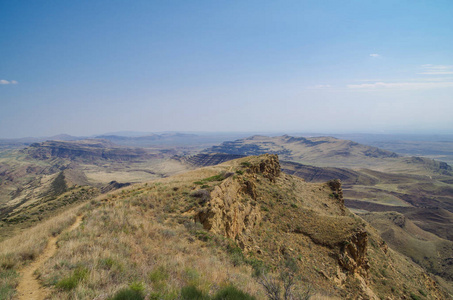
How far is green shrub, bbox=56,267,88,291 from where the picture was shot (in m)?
5.04

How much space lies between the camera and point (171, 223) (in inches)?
476

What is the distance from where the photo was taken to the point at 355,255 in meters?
16.7

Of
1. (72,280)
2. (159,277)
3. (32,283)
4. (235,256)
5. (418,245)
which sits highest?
(72,280)

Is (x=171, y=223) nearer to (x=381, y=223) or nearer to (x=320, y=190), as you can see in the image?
(x=320, y=190)

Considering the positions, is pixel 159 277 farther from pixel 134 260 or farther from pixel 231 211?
pixel 231 211

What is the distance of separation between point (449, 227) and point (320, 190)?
8334cm

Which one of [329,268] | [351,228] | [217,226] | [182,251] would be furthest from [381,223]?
[182,251]

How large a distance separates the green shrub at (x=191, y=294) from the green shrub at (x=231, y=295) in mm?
342

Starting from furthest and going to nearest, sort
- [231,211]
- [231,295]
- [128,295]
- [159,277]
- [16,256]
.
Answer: [231,211]
[16,256]
[159,277]
[231,295]
[128,295]

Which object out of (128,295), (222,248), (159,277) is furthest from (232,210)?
(128,295)

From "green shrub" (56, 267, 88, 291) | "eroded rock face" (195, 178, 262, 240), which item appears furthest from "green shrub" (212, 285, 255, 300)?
"eroded rock face" (195, 178, 262, 240)

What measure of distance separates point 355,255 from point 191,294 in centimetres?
1705

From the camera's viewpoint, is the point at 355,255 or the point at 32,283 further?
the point at 355,255

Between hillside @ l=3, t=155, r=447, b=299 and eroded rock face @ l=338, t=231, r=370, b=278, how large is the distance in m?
0.08
